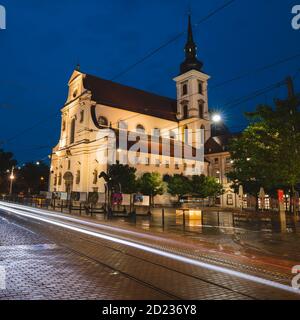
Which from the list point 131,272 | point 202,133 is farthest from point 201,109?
point 131,272

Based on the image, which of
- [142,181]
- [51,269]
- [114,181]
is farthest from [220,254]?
[142,181]

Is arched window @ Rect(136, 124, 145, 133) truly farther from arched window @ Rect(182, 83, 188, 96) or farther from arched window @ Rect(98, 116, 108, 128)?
arched window @ Rect(182, 83, 188, 96)

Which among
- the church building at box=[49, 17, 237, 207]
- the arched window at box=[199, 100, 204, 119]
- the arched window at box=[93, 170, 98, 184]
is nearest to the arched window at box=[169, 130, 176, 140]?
the church building at box=[49, 17, 237, 207]

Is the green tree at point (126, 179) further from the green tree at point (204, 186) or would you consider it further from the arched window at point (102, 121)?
the arched window at point (102, 121)

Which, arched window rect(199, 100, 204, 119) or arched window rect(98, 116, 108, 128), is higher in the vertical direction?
arched window rect(199, 100, 204, 119)

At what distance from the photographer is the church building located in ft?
151

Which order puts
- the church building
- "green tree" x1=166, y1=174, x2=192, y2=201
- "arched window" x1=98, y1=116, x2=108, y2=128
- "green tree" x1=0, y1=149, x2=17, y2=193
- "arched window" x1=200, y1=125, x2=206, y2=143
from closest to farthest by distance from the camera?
1. "green tree" x1=166, y1=174, x2=192, y2=201
2. the church building
3. "arched window" x1=98, y1=116, x2=108, y2=128
4. "arched window" x1=200, y1=125, x2=206, y2=143
5. "green tree" x1=0, y1=149, x2=17, y2=193

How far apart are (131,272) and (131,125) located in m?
46.4

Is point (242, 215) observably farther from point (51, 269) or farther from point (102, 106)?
point (102, 106)

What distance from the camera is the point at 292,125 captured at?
15.3 m

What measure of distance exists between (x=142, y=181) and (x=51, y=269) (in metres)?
36.3

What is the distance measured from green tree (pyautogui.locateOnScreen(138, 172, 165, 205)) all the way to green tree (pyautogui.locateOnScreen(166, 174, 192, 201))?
246 centimetres

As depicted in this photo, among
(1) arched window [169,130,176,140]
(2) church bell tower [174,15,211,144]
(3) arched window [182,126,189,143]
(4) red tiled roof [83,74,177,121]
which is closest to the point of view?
(4) red tiled roof [83,74,177,121]

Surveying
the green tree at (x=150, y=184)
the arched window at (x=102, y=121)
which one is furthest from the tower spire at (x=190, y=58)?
the green tree at (x=150, y=184)
